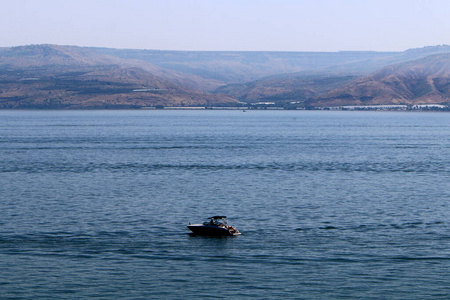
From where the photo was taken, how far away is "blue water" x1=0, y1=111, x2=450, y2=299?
152 ft

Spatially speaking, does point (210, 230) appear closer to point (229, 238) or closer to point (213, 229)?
point (213, 229)

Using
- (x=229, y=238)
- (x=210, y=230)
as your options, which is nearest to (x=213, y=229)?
(x=210, y=230)

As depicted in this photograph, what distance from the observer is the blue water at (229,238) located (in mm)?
46344

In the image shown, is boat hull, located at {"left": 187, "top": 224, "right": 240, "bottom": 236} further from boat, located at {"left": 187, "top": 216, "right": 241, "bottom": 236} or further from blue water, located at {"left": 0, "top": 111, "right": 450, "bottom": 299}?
blue water, located at {"left": 0, "top": 111, "right": 450, "bottom": 299}

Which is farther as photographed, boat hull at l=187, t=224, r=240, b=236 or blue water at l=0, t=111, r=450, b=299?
boat hull at l=187, t=224, r=240, b=236

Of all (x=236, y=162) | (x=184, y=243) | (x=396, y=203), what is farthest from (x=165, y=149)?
(x=184, y=243)

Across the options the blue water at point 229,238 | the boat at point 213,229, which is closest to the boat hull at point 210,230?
the boat at point 213,229

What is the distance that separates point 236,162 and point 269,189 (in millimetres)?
37721

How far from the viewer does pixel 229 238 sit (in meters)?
59.0

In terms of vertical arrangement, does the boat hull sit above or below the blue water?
above

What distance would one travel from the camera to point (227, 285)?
46281mm

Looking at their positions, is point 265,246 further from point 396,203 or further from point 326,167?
point 326,167

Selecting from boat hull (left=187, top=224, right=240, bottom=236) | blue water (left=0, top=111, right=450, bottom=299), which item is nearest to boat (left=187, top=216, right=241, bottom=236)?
boat hull (left=187, top=224, right=240, bottom=236)

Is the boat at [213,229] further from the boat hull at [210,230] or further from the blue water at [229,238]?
the blue water at [229,238]
